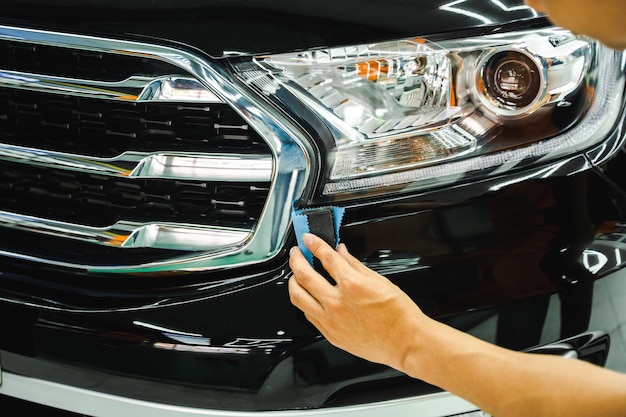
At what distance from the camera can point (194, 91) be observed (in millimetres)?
1459

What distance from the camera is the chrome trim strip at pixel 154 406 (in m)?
1.42

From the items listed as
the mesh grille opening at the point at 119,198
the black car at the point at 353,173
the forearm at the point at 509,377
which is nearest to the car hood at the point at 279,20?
the black car at the point at 353,173

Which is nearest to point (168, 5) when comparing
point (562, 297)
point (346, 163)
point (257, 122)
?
point (257, 122)

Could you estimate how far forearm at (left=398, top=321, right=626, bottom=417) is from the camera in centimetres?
119

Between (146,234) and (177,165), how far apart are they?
0.18m

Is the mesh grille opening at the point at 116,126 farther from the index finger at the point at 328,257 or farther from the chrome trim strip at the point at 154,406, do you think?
the chrome trim strip at the point at 154,406

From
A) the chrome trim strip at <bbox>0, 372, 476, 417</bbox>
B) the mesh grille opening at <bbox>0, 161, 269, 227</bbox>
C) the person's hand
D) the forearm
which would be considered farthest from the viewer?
the mesh grille opening at <bbox>0, 161, 269, 227</bbox>

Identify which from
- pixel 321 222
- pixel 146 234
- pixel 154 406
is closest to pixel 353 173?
pixel 321 222

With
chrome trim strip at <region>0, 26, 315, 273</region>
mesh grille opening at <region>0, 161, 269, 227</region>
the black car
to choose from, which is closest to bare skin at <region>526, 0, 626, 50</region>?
the black car

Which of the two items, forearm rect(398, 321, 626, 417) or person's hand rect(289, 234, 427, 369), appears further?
person's hand rect(289, 234, 427, 369)

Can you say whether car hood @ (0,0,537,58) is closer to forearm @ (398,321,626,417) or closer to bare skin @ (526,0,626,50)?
bare skin @ (526,0,626,50)

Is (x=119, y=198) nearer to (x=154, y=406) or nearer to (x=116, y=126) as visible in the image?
(x=116, y=126)

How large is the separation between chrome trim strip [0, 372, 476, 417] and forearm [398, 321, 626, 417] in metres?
0.13

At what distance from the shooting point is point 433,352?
4.24ft
